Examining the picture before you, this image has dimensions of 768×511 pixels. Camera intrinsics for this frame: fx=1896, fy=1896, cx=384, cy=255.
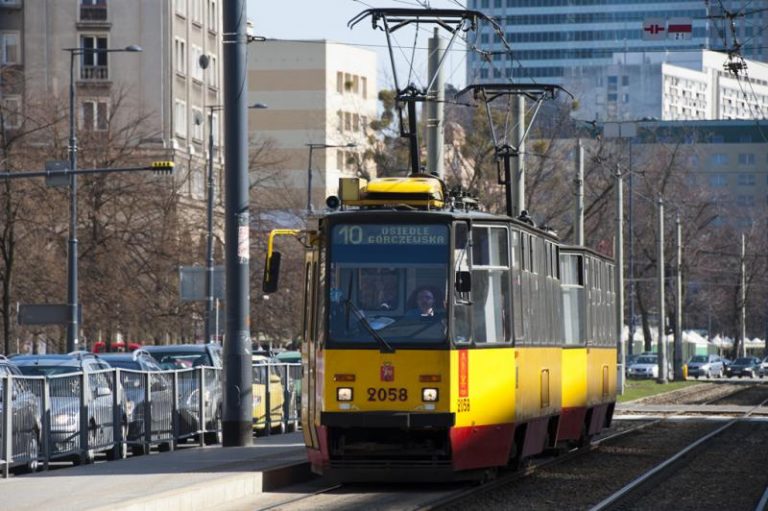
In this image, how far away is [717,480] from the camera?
73.7 feet

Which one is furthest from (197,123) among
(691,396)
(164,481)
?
(164,481)

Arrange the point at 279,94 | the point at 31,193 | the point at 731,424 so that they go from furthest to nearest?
the point at 279,94, the point at 31,193, the point at 731,424

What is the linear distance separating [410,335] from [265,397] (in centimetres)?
1130

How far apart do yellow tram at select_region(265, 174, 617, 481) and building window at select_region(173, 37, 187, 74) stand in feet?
211

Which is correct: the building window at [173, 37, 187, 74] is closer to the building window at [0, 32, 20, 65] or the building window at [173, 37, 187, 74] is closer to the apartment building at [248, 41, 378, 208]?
the building window at [0, 32, 20, 65]

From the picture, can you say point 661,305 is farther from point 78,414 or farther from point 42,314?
point 78,414

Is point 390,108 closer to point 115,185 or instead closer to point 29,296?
point 115,185

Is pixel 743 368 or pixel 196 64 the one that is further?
pixel 743 368

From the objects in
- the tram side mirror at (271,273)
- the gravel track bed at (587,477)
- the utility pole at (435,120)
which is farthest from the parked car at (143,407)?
the utility pole at (435,120)

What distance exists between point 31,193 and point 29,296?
3.26 metres

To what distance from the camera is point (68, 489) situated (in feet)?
60.0

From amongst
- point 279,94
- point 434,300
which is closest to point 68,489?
point 434,300

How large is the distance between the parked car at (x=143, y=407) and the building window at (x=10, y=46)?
5916cm

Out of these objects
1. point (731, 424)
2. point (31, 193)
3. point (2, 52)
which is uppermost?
point (2, 52)
